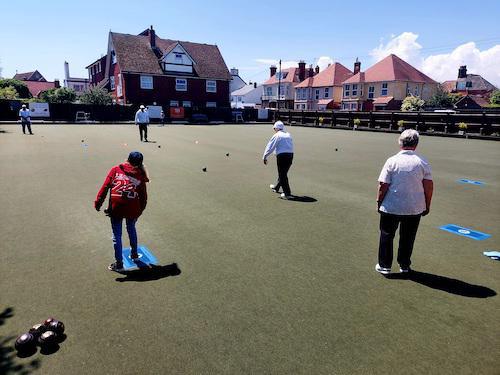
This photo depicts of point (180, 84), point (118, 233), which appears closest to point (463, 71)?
point (180, 84)

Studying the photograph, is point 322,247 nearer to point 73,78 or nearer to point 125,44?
point 125,44

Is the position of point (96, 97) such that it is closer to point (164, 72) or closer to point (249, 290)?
point (164, 72)

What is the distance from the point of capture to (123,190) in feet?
15.7

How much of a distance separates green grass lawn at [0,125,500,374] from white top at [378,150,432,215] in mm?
1026

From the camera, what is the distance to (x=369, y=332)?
12.4ft

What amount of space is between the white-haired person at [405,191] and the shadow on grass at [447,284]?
443 millimetres

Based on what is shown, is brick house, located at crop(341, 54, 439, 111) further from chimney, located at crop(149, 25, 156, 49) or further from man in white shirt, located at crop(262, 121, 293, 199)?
man in white shirt, located at crop(262, 121, 293, 199)

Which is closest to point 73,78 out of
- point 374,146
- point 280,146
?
point 374,146

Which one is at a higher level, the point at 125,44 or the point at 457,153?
the point at 125,44

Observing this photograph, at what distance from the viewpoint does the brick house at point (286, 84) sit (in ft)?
267

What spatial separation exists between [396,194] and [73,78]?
11721 centimetres

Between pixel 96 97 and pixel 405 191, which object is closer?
pixel 405 191

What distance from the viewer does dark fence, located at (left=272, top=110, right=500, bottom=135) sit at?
2672 centimetres

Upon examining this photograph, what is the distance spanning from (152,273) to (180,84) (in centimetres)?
5003
